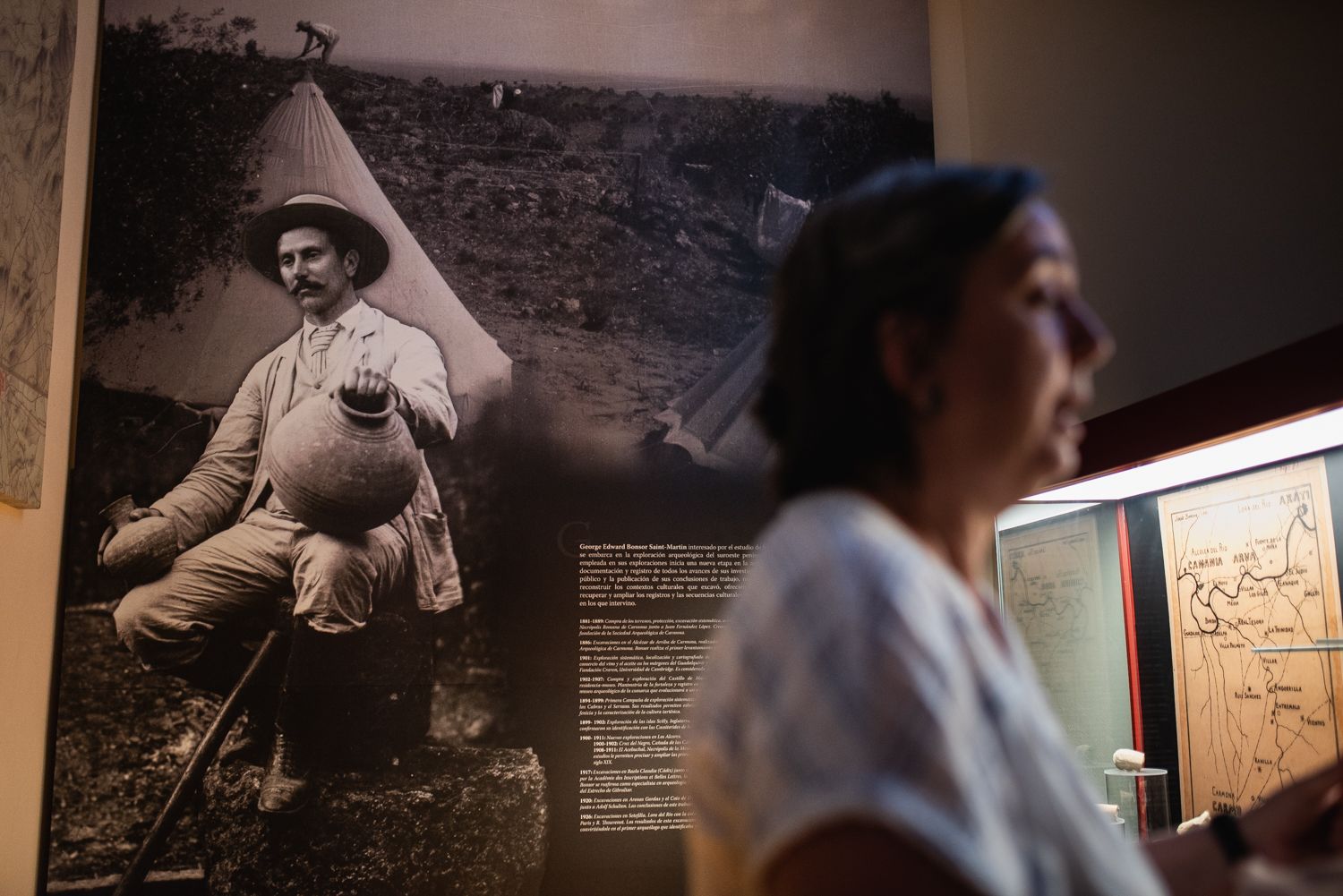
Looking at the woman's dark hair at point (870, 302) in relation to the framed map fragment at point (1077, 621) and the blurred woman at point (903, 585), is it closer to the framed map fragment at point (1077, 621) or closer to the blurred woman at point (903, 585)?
the blurred woman at point (903, 585)

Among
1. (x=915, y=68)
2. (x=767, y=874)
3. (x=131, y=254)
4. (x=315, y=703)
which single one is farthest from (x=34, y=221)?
(x=767, y=874)

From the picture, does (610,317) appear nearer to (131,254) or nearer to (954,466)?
(131,254)

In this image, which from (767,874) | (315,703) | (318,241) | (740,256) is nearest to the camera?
(767,874)

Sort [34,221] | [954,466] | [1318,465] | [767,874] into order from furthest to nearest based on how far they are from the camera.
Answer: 1. [34,221]
2. [1318,465]
3. [954,466]
4. [767,874]

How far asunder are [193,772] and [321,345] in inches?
73.2

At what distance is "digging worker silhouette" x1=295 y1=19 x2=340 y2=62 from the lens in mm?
4961

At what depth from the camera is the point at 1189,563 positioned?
302 cm

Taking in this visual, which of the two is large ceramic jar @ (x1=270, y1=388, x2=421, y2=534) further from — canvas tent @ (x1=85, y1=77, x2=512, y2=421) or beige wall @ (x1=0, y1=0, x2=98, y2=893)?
beige wall @ (x1=0, y1=0, x2=98, y2=893)

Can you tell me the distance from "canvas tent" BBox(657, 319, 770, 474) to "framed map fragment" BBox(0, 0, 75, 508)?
2567 millimetres

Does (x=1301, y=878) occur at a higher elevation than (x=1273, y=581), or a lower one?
lower

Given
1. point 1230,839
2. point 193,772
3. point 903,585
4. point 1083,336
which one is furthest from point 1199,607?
point 193,772

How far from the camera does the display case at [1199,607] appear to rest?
2.50 m

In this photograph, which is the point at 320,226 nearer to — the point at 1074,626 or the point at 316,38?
the point at 316,38

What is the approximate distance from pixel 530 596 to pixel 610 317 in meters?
1.34
